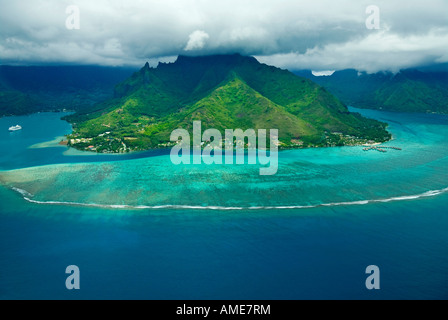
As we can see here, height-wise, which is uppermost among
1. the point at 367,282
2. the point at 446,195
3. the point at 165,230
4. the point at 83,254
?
the point at 446,195

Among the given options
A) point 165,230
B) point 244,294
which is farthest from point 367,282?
point 165,230

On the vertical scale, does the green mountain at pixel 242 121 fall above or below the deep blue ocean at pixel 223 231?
above

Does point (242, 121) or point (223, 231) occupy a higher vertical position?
point (242, 121)

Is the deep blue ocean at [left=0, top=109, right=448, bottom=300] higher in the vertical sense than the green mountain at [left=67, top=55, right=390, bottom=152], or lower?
lower

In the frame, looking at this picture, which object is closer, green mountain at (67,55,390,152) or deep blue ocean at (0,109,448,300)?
deep blue ocean at (0,109,448,300)

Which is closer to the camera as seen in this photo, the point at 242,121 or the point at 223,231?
the point at 223,231

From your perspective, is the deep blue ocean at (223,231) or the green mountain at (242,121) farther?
the green mountain at (242,121)
